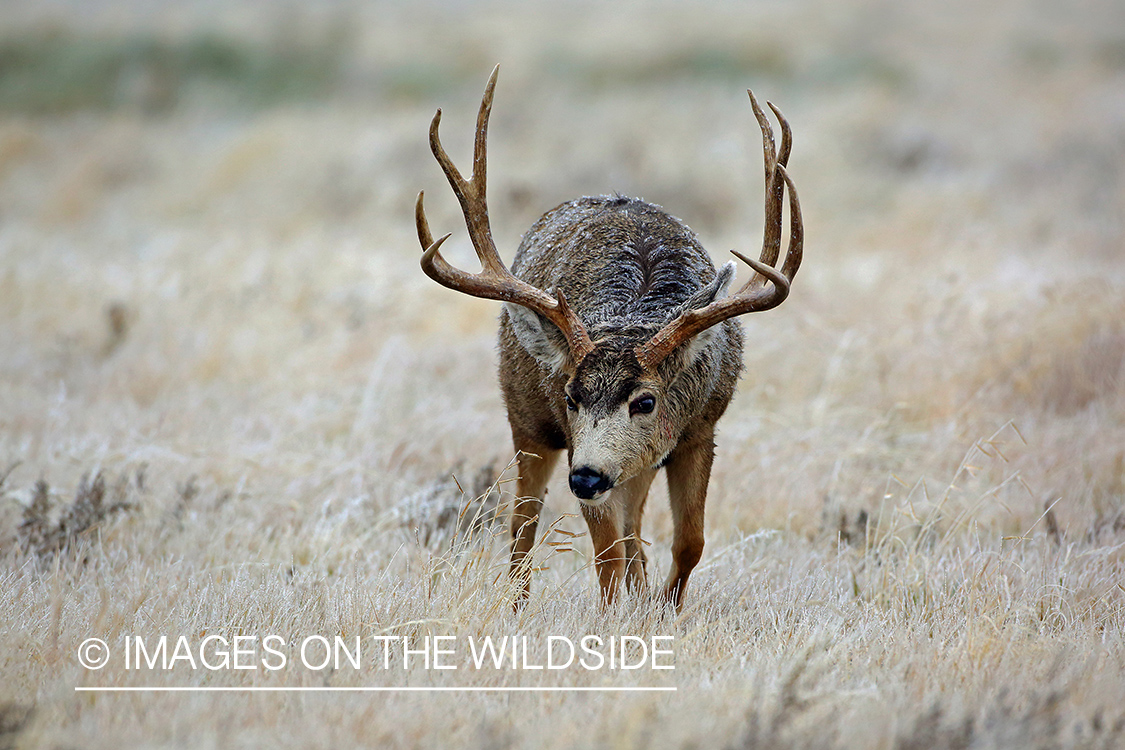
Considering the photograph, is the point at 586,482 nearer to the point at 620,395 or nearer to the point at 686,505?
the point at 620,395

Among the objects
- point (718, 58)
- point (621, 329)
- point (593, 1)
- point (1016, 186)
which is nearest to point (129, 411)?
point (621, 329)

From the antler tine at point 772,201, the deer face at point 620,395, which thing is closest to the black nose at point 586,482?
the deer face at point 620,395

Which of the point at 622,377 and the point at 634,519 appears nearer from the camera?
the point at 622,377

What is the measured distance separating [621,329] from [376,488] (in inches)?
98.6

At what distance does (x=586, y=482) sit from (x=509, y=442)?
10.5 feet

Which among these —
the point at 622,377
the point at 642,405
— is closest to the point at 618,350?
the point at 622,377

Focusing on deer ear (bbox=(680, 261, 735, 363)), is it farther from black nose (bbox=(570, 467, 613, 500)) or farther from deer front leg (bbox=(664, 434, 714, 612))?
black nose (bbox=(570, 467, 613, 500))

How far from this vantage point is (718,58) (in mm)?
27141

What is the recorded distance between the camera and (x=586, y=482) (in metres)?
4.51

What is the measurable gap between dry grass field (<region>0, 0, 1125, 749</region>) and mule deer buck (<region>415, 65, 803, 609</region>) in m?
0.39

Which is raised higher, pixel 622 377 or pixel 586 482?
pixel 622 377

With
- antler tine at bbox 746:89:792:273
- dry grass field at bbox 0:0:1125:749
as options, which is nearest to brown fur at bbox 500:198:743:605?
dry grass field at bbox 0:0:1125:749
